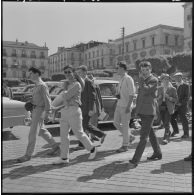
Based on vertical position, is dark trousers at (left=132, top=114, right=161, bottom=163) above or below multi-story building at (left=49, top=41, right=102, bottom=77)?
below

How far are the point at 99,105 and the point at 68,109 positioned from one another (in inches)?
68.0

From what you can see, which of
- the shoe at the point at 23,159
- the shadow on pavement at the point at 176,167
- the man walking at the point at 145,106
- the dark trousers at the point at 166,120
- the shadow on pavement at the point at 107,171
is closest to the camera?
the shadow on pavement at the point at 107,171

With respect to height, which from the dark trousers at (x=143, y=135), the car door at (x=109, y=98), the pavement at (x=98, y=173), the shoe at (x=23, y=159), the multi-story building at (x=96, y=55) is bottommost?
the pavement at (x=98, y=173)

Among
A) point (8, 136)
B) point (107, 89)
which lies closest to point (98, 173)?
point (8, 136)

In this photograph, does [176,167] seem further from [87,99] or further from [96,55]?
[96,55]

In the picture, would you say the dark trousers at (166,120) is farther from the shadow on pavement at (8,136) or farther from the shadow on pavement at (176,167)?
the shadow on pavement at (8,136)

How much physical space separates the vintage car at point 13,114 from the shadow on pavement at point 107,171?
3138 millimetres

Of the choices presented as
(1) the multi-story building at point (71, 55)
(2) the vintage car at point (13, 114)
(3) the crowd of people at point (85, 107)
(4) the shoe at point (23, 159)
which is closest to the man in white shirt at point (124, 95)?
(3) the crowd of people at point (85, 107)

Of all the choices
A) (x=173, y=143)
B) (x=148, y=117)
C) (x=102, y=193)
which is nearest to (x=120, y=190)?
(x=102, y=193)

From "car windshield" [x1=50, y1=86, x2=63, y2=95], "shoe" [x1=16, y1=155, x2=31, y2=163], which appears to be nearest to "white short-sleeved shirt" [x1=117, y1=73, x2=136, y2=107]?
"shoe" [x1=16, y1=155, x2=31, y2=163]

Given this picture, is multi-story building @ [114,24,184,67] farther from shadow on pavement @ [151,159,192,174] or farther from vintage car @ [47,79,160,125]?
shadow on pavement @ [151,159,192,174]

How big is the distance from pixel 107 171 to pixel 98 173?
179 mm

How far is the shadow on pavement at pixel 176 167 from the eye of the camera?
5121mm

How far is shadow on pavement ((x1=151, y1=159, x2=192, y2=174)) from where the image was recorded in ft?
16.8
